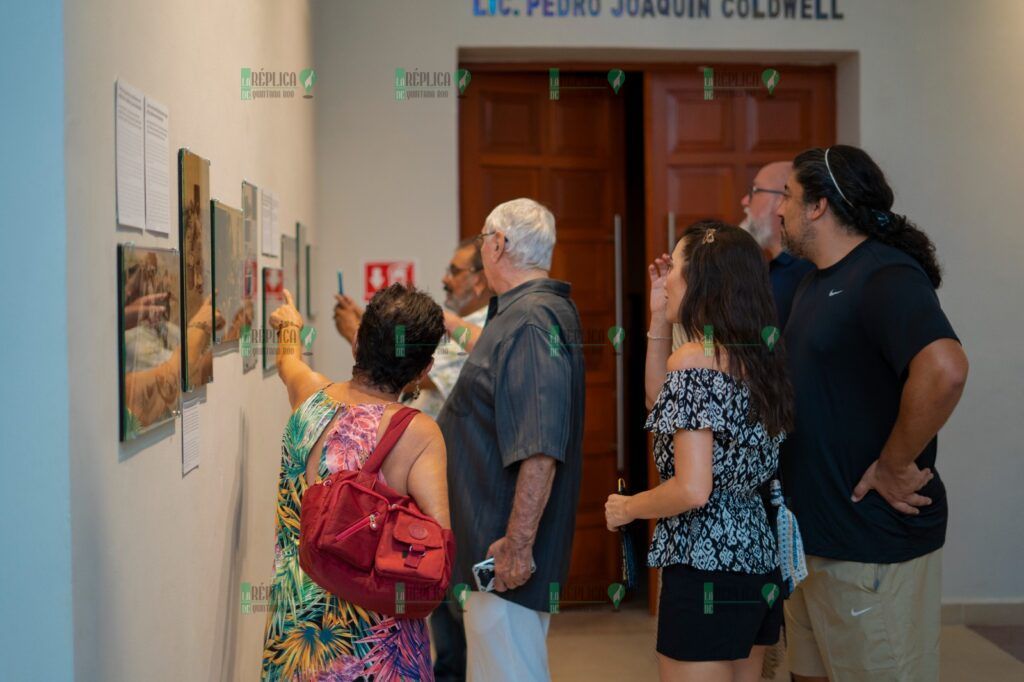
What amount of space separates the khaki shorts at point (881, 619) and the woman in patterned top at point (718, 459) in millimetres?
271

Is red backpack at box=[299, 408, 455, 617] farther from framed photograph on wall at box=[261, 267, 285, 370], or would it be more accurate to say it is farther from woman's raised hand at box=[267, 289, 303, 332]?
framed photograph on wall at box=[261, 267, 285, 370]

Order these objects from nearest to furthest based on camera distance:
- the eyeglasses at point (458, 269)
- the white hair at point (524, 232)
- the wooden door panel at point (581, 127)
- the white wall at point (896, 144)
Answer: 1. the white hair at point (524, 232)
2. the eyeglasses at point (458, 269)
3. the white wall at point (896, 144)
4. the wooden door panel at point (581, 127)

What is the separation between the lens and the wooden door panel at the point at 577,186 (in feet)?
16.3

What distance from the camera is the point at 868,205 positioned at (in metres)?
2.54

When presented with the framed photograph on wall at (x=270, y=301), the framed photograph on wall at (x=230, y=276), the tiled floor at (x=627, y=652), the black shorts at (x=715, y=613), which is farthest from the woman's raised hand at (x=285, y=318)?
the tiled floor at (x=627, y=652)

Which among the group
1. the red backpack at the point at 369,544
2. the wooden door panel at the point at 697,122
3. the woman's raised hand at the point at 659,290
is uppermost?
the wooden door panel at the point at 697,122

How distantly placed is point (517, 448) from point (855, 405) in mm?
810

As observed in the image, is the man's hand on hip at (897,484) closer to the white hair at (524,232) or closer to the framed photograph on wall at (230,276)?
the white hair at (524,232)

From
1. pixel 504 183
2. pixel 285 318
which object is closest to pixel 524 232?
pixel 285 318

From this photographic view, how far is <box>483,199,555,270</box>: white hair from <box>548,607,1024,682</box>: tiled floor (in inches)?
81.3

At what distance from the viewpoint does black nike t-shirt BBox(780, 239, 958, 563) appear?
2418mm

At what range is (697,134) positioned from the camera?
16.3 ft

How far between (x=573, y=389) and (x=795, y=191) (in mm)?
747

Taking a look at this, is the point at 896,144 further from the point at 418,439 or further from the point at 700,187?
the point at 418,439
